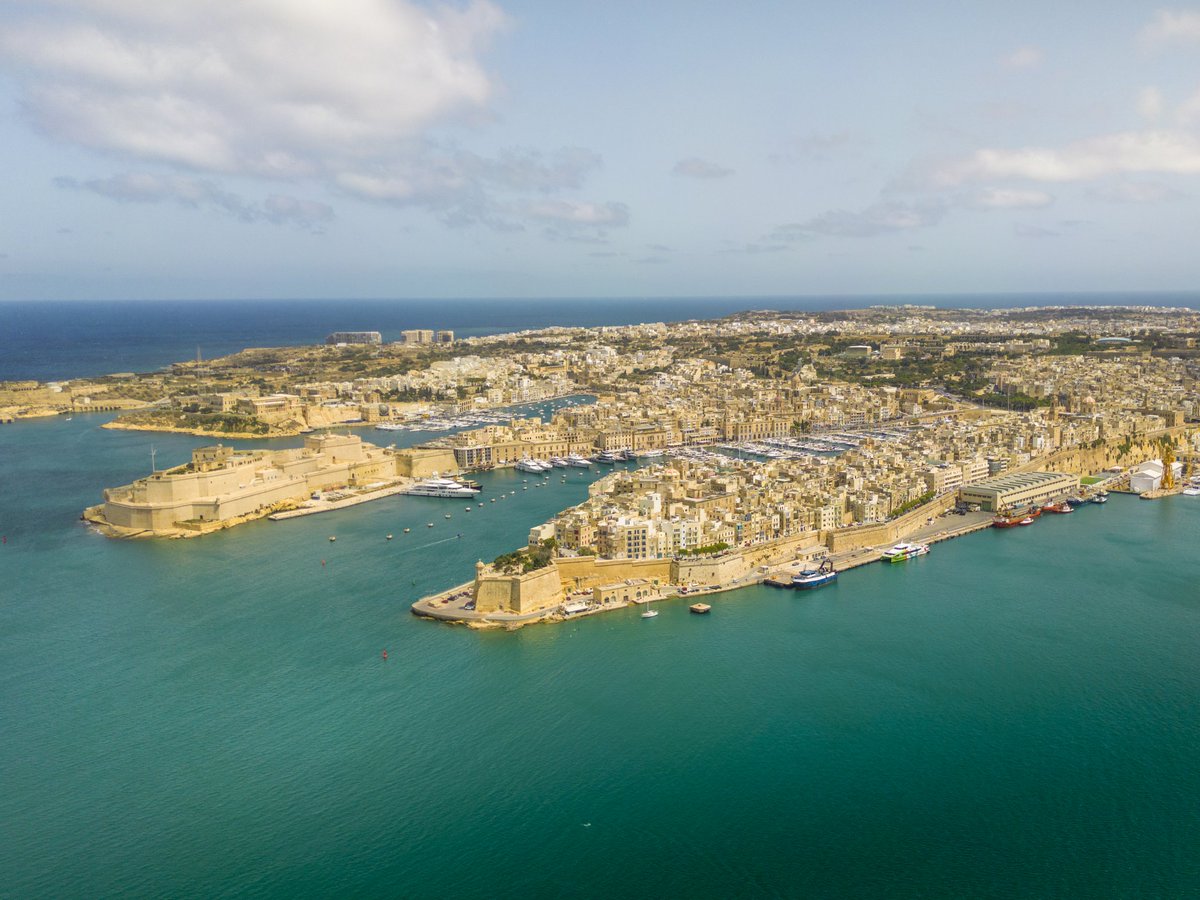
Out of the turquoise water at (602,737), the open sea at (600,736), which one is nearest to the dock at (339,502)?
the open sea at (600,736)

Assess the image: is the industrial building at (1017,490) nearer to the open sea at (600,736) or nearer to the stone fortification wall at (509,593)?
the open sea at (600,736)

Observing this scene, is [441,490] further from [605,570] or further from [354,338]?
[354,338]

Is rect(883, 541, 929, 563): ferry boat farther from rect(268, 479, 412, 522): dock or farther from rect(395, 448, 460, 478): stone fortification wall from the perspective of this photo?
rect(395, 448, 460, 478): stone fortification wall

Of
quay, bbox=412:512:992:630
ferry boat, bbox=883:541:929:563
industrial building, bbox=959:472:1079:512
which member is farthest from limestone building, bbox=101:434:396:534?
industrial building, bbox=959:472:1079:512

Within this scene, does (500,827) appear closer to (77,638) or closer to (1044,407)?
(77,638)

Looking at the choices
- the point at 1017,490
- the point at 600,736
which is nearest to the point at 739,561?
the point at 600,736

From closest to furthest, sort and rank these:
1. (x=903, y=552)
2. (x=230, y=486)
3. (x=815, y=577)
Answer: (x=815, y=577), (x=903, y=552), (x=230, y=486)

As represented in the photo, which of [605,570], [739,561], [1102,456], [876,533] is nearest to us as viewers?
[605,570]

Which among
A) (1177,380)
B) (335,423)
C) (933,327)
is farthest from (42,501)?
(933,327)
